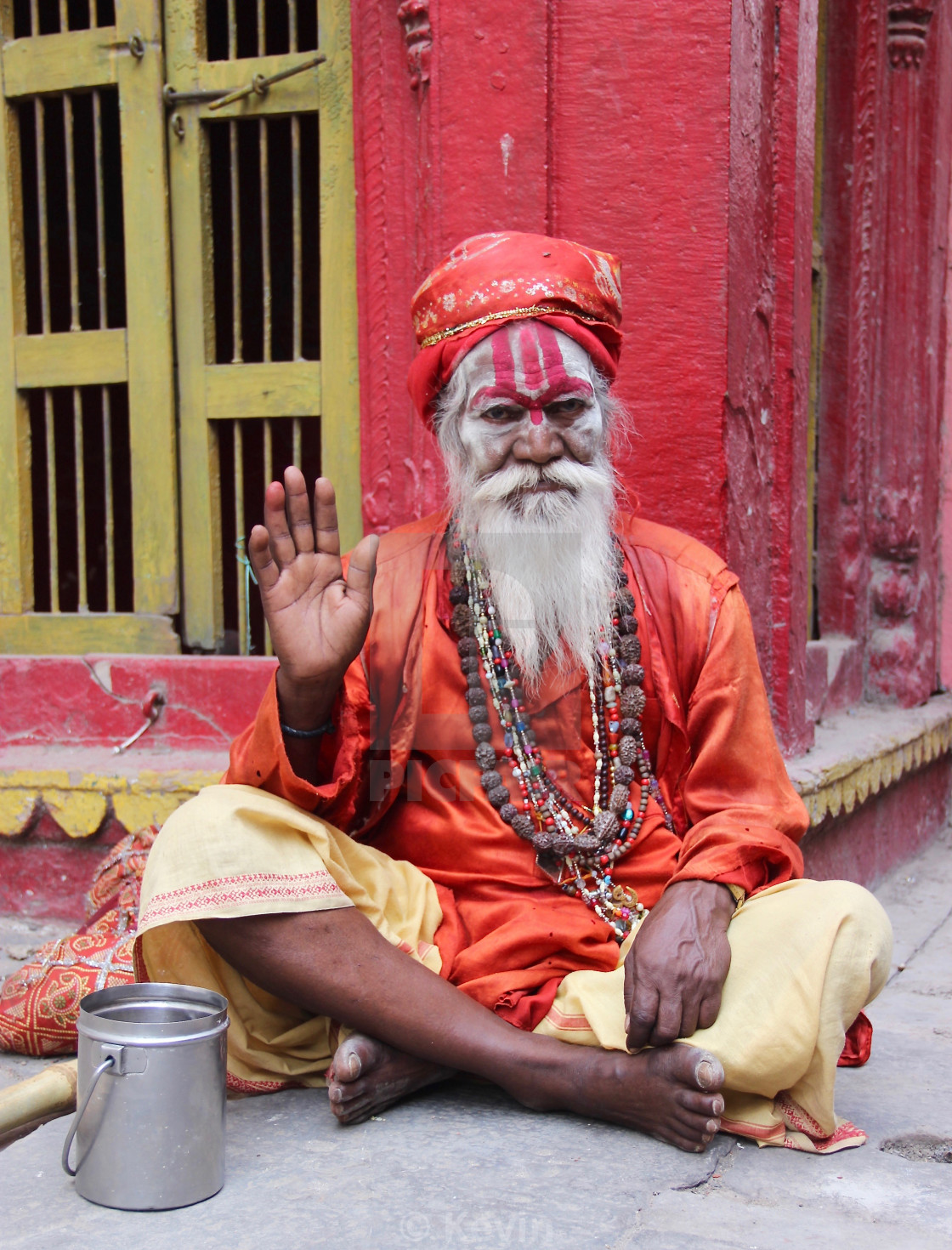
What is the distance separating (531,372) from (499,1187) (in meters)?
1.49

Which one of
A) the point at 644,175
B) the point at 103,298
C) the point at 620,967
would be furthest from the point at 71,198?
the point at 620,967

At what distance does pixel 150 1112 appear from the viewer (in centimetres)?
175

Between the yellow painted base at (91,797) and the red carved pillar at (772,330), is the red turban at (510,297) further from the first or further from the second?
the yellow painted base at (91,797)

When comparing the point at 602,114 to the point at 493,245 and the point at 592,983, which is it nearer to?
the point at 493,245

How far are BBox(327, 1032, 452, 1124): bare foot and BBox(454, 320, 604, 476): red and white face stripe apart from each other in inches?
45.4

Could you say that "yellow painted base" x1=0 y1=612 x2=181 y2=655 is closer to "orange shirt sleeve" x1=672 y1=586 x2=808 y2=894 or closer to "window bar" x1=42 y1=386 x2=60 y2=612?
"window bar" x1=42 y1=386 x2=60 y2=612

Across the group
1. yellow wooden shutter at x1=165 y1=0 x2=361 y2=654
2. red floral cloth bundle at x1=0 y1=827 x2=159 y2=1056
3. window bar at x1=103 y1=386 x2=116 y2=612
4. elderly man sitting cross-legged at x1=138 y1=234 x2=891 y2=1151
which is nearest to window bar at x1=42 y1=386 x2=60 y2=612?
window bar at x1=103 y1=386 x2=116 y2=612

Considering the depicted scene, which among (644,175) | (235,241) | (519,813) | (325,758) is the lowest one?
(519,813)

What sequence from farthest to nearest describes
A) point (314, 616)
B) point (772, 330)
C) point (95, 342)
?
point (95, 342) < point (772, 330) < point (314, 616)

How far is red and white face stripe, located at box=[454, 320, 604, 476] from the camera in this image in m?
2.42

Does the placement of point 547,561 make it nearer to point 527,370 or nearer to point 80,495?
point 527,370

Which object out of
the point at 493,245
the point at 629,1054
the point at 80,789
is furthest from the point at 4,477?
the point at 629,1054

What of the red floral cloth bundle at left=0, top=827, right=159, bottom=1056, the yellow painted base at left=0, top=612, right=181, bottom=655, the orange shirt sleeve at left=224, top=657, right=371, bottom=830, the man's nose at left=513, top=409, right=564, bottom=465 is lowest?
the red floral cloth bundle at left=0, top=827, right=159, bottom=1056

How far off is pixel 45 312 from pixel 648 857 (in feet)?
8.73
